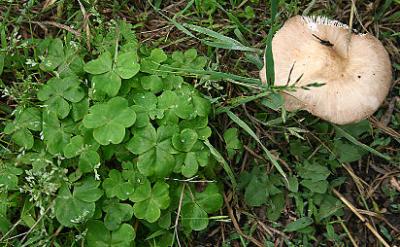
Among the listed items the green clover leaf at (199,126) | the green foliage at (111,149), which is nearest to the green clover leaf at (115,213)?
the green foliage at (111,149)

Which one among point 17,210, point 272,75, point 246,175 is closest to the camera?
point 272,75

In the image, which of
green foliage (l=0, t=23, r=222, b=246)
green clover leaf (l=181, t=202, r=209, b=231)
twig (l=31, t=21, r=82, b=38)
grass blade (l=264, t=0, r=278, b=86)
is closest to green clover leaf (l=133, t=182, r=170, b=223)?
green foliage (l=0, t=23, r=222, b=246)

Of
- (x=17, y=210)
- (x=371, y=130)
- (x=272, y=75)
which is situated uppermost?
(x=272, y=75)

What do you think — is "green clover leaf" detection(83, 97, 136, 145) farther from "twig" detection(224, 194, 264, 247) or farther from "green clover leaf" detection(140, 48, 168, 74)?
"twig" detection(224, 194, 264, 247)

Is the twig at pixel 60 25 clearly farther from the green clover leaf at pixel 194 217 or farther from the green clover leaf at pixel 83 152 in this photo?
the green clover leaf at pixel 194 217

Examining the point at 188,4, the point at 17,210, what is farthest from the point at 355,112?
the point at 17,210

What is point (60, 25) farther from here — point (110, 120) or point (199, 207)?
point (199, 207)

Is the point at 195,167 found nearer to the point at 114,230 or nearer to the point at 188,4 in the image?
the point at 114,230
